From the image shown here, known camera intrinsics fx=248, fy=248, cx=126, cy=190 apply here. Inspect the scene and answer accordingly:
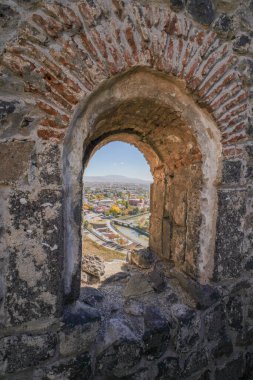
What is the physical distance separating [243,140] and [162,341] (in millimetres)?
1871

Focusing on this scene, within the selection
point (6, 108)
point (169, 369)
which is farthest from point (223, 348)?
point (6, 108)

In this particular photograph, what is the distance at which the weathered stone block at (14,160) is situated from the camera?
58.6 inches

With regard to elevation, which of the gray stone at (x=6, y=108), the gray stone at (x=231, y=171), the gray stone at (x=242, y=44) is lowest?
the gray stone at (x=231, y=171)

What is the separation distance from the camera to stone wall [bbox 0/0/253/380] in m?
1.51

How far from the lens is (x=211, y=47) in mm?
1948

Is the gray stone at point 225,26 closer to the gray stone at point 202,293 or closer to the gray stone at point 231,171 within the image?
the gray stone at point 231,171

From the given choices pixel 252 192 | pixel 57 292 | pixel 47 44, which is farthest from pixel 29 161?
pixel 252 192

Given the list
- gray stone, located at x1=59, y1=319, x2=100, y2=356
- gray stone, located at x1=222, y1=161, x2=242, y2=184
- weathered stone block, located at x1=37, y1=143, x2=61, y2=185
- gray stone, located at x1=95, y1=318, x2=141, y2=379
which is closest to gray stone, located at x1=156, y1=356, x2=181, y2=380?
gray stone, located at x1=95, y1=318, x2=141, y2=379

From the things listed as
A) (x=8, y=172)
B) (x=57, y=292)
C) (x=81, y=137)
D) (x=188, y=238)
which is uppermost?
(x=81, y=137)

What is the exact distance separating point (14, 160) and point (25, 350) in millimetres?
1224

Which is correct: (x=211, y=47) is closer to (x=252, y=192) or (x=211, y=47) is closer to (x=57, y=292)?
(x=252, y=192)

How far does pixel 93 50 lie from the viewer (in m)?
1.58

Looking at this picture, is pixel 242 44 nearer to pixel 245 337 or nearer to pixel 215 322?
pixel 215 322

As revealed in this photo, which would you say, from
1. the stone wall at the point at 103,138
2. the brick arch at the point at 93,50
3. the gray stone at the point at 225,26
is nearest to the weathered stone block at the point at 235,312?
the stone wall at the point at 103,138
